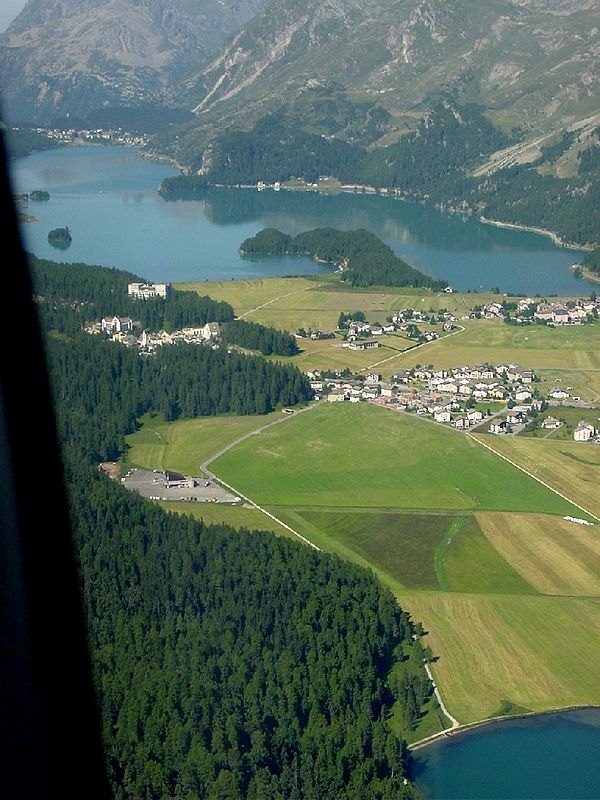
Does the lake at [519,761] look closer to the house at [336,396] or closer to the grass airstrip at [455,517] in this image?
the grass airstrip at [455,517]

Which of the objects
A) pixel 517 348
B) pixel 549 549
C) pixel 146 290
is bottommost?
pixel 549 549

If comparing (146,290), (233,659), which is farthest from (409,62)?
(233,659)

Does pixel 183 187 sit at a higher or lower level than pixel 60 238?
higher

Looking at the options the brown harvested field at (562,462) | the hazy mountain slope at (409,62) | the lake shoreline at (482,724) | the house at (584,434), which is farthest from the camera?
the hazy mountain slope at (409,62)

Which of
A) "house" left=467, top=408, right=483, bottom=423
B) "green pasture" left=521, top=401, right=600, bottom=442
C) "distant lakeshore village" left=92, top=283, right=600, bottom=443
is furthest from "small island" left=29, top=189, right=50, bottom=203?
"green pasture" left=521, top=401, right=600, bottom=442

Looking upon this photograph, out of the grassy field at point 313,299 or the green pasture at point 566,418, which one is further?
the grassy field at point 313,299

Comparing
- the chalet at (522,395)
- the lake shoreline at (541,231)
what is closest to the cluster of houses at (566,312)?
the chalet at (522,395)

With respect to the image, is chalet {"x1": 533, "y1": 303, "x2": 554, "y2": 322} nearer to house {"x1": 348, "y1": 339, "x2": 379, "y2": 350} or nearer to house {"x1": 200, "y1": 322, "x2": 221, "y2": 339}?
house {"x1": 348, "y1": 339, "x2": 379, "y2": 350}

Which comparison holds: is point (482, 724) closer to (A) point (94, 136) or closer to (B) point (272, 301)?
(B) point (272, 301)

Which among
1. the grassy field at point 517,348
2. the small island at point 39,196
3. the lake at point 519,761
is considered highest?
the small island at point 39,196
